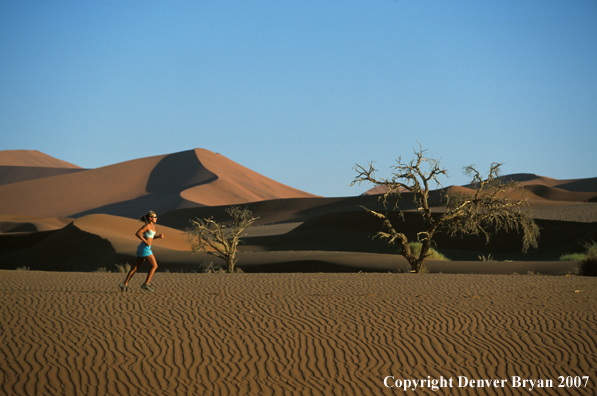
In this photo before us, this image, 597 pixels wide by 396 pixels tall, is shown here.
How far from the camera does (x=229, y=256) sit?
22.4 meters

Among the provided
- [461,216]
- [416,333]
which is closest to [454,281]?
[461,216]

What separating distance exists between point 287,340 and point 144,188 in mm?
116877

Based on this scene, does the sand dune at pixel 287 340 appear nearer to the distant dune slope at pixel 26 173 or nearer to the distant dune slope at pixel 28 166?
the distant dune slope at pixel 28 166

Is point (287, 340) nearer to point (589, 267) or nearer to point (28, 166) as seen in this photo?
point (589, 267)

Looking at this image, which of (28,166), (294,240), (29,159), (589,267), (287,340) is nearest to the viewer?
A: (287,340)

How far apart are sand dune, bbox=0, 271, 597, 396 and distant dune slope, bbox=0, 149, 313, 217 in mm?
92752

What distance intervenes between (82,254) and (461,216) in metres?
22.6

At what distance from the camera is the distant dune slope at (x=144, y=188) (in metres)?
106

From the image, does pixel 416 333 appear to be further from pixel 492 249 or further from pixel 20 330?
pixel 492 249

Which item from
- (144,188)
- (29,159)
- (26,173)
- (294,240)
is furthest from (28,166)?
(294,240)

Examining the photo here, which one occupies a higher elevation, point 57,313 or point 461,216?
point 461,216

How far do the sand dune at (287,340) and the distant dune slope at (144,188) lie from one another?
9275 centimetres

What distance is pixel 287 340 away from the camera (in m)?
7.77

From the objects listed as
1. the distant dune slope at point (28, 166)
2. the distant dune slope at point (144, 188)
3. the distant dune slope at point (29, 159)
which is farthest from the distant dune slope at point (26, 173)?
the distant dune slope at point (29, 159)
